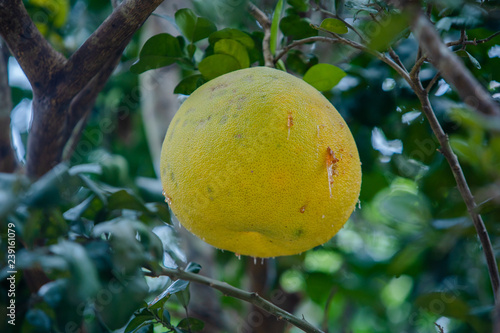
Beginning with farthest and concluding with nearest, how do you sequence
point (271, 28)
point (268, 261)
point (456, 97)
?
point (268, 261)
point (456, 97)
point (271, 28)

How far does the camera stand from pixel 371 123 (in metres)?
1.43

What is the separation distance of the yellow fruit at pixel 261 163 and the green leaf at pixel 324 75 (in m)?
0.17

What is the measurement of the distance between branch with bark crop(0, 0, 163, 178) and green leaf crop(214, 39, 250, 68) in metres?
0.18

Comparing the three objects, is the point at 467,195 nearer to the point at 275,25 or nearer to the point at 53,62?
the point at 275,25

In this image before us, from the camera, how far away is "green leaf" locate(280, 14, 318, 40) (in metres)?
1.21

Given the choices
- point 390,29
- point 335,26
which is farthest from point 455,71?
point 335,26

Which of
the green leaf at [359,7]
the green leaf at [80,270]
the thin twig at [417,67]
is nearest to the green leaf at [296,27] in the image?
the green leaf at [359,7]

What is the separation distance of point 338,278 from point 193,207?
50.4 inches

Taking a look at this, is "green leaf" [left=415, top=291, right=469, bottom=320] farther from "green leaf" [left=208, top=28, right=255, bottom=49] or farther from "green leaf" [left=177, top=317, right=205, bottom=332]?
"green leaf" [left=208, top=28, right=255, bottom=49]

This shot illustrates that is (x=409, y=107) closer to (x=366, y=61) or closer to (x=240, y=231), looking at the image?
(x=366, y=61)

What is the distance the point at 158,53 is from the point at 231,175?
476mm

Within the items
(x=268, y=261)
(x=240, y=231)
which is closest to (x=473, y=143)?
(x=240, y=231)

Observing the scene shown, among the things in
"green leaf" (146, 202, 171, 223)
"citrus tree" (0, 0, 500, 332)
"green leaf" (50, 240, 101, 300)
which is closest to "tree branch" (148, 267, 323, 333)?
"citrus tree" (0, 0, 500, 332)

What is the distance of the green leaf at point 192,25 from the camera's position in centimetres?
112
